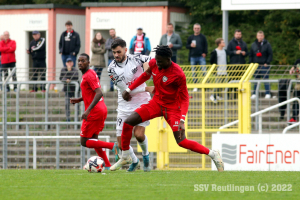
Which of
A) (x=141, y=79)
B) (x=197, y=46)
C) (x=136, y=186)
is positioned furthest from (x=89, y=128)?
(x=197, y=46)

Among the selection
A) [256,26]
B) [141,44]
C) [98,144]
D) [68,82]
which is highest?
[256,26]

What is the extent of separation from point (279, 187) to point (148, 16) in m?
18.5

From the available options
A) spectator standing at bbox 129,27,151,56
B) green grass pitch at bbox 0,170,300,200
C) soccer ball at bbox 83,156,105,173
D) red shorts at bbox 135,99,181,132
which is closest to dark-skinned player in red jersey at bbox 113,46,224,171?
red shorts at bbox 135,99,181,132

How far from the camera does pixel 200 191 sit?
21.8ft

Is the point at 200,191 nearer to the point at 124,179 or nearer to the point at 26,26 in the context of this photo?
the point at 124,179

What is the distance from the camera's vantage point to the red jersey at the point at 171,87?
852cm

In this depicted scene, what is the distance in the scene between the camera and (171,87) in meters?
8.60

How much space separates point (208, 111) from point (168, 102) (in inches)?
170

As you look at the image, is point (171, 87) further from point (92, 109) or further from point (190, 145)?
point (92, 109)

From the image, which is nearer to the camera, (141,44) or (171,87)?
(171,87)

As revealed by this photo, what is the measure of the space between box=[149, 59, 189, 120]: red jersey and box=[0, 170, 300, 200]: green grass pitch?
1075 mm

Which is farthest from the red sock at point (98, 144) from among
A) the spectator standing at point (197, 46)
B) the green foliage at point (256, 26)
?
the green foliage at point (256, 26)

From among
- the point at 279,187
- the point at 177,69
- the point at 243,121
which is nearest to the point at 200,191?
the point at 279,187

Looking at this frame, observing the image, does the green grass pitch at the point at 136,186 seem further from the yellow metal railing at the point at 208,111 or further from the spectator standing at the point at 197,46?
the spectator standing at the point at 197,46
